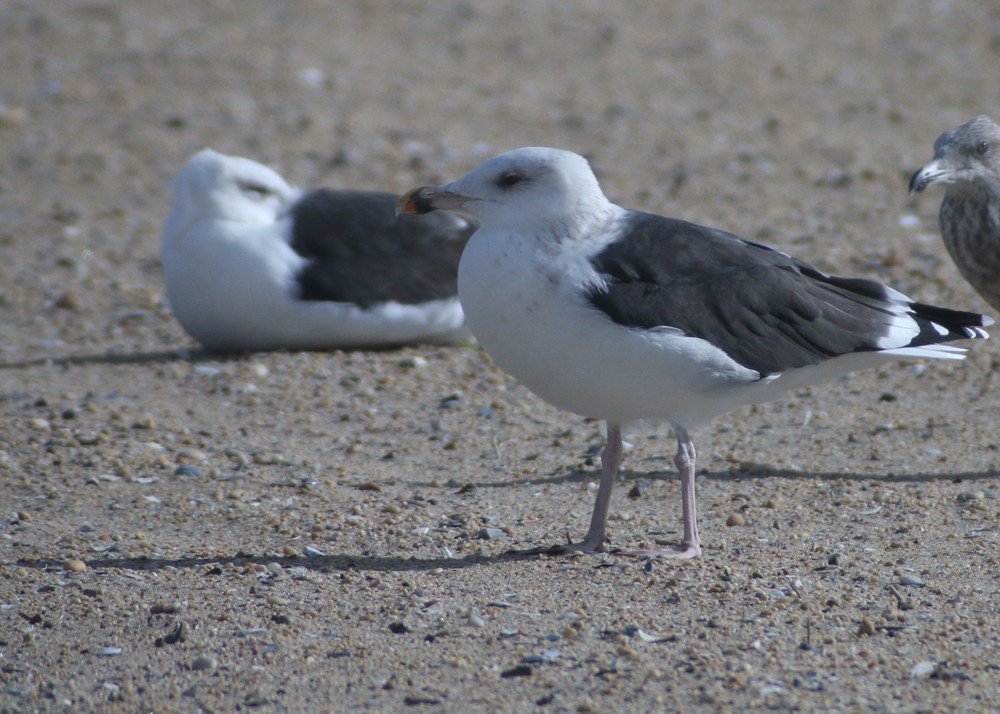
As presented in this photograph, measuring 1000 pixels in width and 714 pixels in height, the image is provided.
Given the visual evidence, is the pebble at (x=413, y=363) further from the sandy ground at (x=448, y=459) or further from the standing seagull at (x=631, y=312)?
the standing seagull at (x=631, y=312)

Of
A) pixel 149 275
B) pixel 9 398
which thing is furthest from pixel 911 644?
pixel 149 275

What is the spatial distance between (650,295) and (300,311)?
3.33m

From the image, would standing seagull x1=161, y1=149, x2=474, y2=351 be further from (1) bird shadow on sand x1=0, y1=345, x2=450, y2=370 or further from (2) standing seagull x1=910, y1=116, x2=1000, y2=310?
(2) standing seagull x1=910, y1=116, x2=1000, y2=310

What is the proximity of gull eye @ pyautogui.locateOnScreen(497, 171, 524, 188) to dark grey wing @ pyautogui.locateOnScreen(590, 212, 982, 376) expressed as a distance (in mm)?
405

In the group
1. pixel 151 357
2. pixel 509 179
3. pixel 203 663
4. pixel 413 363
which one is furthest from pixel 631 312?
pixel 151 357

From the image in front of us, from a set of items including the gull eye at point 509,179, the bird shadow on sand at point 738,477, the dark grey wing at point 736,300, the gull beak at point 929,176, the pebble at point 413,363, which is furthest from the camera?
the pebble at point 413,363

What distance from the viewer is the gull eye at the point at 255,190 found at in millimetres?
8023

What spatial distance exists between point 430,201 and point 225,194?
3.14 m

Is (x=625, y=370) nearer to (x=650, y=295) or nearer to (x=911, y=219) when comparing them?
(x=650, y=295)

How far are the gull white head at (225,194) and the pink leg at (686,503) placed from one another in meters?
3.71

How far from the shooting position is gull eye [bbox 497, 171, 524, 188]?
195 inches

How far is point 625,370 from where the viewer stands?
15.4ft

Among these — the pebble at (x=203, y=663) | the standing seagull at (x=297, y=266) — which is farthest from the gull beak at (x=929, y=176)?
the pebble at (x=203, y=663)

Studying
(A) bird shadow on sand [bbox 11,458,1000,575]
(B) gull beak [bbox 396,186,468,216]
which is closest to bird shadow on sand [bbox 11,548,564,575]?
(A) bird shadow on sand [bbox 11,458,1000,575]
